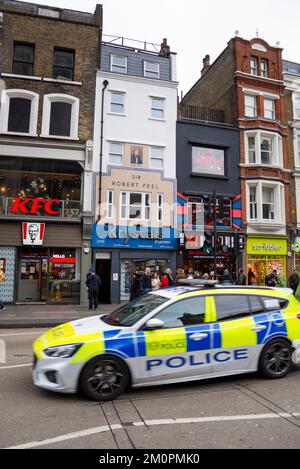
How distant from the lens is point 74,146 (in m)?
17.8

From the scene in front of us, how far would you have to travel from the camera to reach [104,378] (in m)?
4.67

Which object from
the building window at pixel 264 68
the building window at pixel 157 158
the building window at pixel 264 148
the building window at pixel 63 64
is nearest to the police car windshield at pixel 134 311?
the building window at pixel 157 158

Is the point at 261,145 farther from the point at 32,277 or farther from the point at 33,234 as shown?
the point at 32,277

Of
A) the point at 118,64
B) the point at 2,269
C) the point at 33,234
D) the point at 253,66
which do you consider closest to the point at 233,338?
the point at 33,234

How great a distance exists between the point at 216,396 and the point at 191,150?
1729 centimetres

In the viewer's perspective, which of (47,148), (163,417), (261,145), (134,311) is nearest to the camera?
(163,417)

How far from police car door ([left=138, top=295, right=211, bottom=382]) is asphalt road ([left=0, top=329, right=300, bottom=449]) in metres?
0.31

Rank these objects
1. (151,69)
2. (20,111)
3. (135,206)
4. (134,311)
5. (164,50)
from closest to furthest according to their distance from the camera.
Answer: (134,311) < (20,111) < (135,206) < (151,69) < (164,50)

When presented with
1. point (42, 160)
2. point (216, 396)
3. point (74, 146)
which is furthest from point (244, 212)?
point (216, 396)

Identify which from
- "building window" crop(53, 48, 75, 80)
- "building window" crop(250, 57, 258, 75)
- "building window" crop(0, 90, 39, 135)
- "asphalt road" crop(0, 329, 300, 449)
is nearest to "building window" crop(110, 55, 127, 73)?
"building window" crop(53, 48, 75, 80)

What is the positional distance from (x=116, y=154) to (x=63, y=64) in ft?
18.4

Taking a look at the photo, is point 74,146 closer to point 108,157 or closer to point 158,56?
point 108,157

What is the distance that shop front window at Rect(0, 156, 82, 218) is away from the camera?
17453mm

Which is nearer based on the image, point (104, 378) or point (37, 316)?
point (104, 378)
